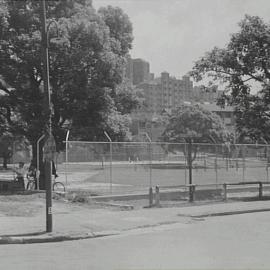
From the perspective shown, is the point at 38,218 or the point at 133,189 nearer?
the point at 38,218

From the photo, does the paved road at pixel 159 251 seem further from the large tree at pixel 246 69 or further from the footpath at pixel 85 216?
the large tree at pixel 246 69

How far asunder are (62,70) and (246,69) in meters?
8.89

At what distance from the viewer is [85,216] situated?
56.7 ft

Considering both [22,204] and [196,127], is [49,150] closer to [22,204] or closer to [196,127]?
[22,204]

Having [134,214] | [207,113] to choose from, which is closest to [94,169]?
[134,214]

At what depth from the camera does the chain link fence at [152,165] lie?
2422cm

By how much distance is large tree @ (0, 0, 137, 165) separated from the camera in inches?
959

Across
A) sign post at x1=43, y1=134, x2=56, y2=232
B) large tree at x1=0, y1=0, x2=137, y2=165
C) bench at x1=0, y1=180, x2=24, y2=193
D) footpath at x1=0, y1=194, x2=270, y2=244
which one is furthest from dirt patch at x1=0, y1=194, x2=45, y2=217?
sign post at x1=43, y1=134, x2=56, y2=232

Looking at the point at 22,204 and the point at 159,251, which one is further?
the point at 22,204

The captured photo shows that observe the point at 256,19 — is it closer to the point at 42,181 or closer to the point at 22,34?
the point at 22,34

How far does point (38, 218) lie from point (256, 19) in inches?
588

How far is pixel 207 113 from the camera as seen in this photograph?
75.2 m

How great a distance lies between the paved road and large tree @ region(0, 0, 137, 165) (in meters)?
11.3

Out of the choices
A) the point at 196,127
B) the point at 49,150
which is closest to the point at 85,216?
the point at 49,150
